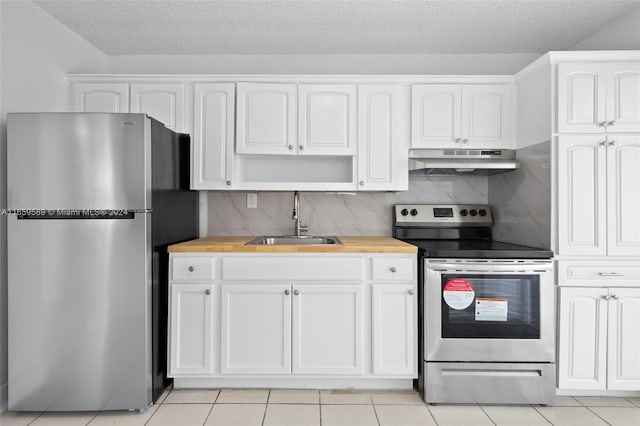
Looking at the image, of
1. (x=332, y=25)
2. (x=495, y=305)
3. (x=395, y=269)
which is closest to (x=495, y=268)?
(x=495, y=305)

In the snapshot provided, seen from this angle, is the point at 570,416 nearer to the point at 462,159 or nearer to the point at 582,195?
the point at 582,195

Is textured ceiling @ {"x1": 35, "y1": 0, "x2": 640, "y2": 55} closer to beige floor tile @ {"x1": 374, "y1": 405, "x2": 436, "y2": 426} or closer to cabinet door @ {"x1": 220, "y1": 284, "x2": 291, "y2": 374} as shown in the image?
cabinet door @ {"x1": 220, "y1": 284, "x2": 291, "y2": 374}

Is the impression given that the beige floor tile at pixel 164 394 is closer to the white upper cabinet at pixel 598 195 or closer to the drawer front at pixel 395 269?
the drawer front at pixel 395 269

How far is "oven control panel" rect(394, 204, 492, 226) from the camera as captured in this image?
314 cm

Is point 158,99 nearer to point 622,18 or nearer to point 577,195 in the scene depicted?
point 577,195

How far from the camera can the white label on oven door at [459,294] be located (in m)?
2.34

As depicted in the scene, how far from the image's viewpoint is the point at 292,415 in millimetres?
2209

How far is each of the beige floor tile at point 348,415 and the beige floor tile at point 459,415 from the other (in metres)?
0.36

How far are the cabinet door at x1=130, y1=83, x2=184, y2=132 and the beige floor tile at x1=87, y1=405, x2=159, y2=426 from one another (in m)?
1.83

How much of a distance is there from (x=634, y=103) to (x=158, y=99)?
3061mm

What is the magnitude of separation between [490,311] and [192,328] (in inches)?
70.7

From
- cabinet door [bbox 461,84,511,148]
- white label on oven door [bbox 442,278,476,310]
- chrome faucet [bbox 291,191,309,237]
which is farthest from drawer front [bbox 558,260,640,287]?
chrome faucet [bbox 291,191,309,237]

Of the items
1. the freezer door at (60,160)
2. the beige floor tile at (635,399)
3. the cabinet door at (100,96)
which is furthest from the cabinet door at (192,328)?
the beige floor tile at (635,399)

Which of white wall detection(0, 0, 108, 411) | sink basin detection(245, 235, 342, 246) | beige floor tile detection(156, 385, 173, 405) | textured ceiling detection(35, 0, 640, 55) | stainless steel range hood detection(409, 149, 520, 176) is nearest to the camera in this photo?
white wall detection(0, 0, 108, 411)
